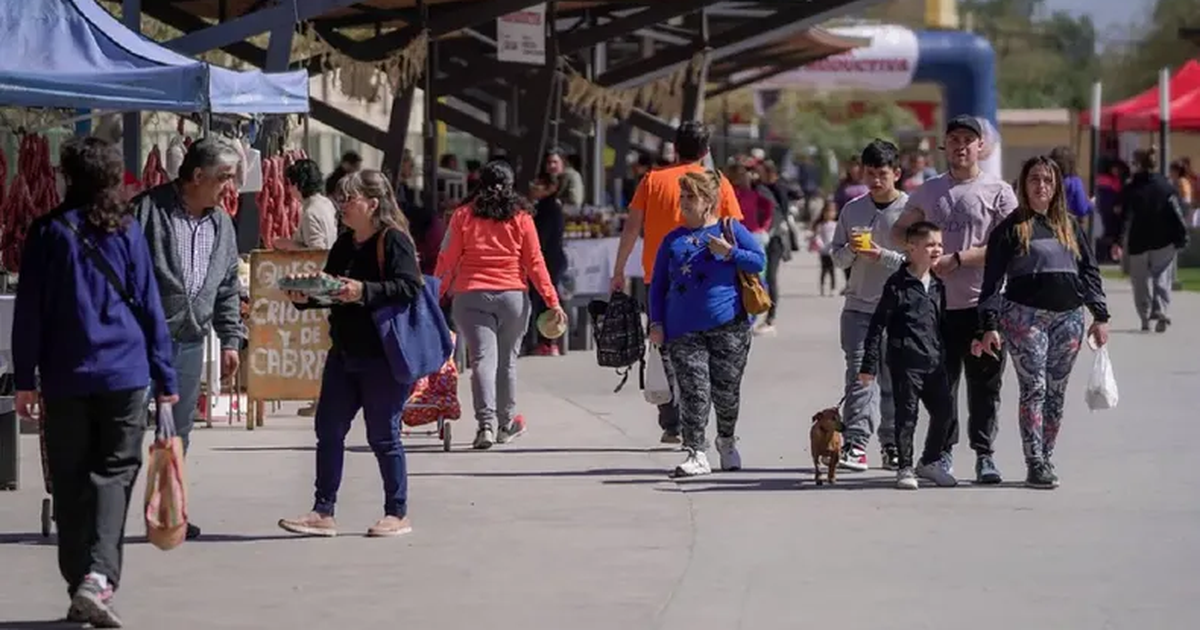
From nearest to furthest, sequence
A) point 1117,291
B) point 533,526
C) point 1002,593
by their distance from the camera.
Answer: point 1002,593 < point 533,526 < point 1117,291

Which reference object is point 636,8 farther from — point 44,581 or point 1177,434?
point 44,581

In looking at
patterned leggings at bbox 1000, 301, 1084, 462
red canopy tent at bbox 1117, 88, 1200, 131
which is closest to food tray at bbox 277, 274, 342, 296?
patterned leggings at bbox 1000, 301, 1084, 462

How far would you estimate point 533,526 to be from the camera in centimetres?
1087

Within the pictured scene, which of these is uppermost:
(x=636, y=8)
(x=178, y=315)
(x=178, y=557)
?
(x=636, y=8)

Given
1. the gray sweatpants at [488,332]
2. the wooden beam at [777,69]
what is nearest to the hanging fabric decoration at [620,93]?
the wooden beam at [777,69]

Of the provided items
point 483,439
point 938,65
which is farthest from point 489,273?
point 938,65

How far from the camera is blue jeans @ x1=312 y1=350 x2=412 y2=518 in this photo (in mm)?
10250

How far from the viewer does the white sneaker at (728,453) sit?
41.8 ft

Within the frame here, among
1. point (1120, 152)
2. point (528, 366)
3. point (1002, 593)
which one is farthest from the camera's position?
point (1120, 152)

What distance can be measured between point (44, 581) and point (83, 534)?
1111mm

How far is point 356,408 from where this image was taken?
10422 millimetres

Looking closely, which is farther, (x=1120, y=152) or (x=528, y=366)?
(x=1120, y=152)

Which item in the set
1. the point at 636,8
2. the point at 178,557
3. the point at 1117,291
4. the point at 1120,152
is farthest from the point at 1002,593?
the point at 1120,152

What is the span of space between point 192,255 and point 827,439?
352cm
